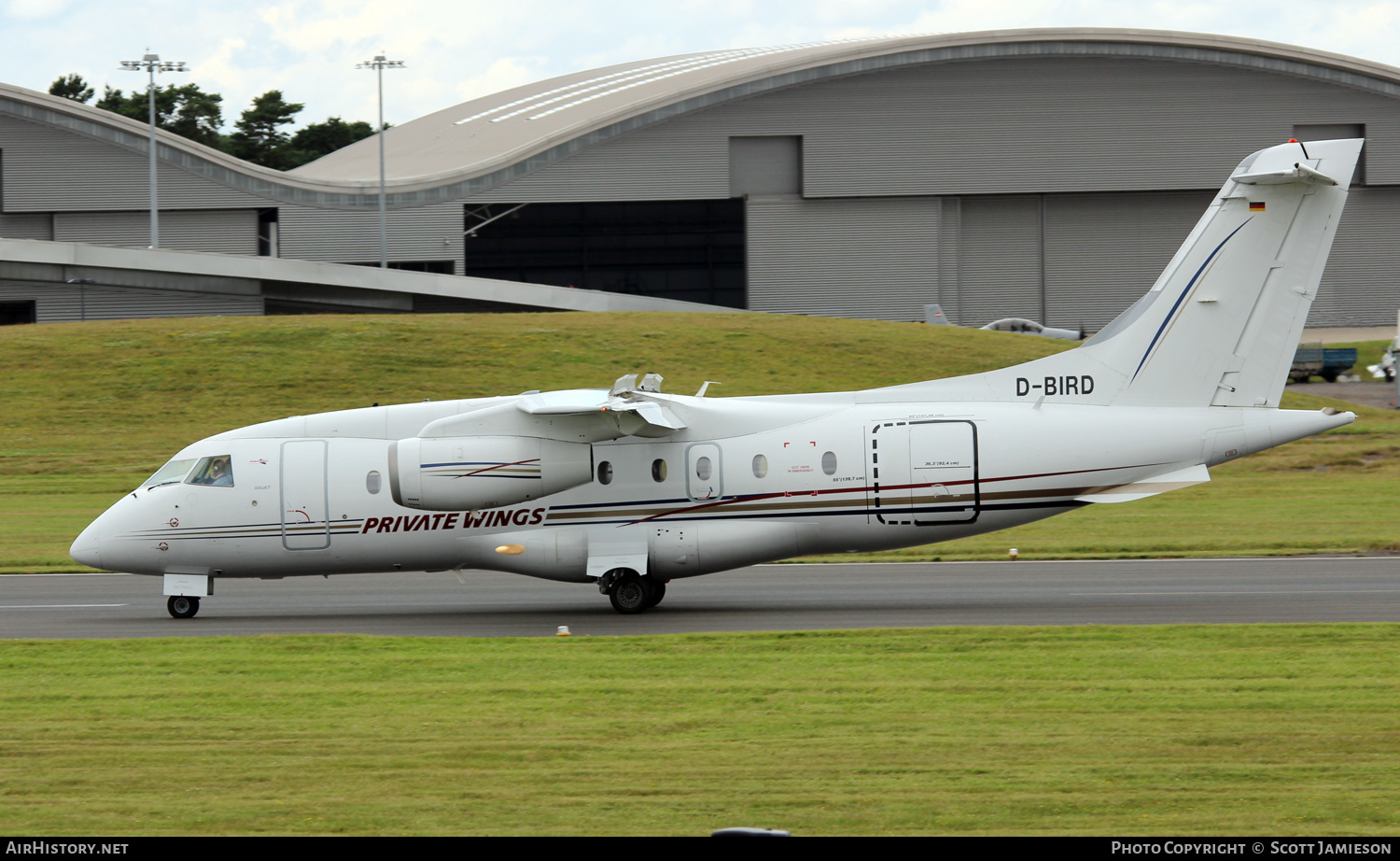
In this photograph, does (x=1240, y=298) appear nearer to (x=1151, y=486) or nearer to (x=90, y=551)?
(x=1151, y=486)

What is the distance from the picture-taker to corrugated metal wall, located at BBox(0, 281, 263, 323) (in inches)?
2270

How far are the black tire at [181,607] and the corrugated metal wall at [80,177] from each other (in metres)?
54.2

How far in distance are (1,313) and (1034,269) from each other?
2100 inches

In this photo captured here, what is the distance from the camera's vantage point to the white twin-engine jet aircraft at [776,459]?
57.2 feet

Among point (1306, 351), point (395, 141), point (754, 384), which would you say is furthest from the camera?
point (395, 141)

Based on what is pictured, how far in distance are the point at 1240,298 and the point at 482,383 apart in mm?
29172

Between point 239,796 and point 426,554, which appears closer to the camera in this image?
point 239,796

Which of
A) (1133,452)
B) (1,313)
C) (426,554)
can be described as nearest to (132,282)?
(1,313)

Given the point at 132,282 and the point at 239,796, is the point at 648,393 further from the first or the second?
the point at 132,282

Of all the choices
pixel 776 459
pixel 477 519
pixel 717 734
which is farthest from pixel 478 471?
pixel 717 734

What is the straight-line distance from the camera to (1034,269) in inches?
2926

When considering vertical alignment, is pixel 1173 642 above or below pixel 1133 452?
below

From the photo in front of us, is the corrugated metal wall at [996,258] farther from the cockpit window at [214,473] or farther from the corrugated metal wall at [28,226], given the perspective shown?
the cockpit window at [214,473]

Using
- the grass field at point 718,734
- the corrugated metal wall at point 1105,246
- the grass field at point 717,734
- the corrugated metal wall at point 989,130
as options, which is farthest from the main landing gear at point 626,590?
the corrugated metal wall at point 1105,246
